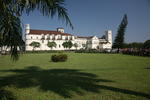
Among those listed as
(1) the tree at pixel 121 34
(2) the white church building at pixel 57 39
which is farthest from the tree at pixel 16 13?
(2) the white church building at pixel 57 39

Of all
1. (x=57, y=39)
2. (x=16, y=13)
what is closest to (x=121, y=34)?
(x=57, y=39)

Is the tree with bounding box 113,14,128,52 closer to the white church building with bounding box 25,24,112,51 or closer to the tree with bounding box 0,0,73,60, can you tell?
the white church building with bounding box 25,24,112,51

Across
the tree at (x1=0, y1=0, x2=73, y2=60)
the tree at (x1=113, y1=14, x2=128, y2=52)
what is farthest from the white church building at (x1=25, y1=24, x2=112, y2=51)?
the tree at (x1=0, y1=0, x2=73, y2=60)

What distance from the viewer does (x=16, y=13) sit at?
10.8ft

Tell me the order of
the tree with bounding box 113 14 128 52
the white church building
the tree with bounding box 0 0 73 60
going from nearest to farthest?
1. the tree with bounding box 0 0 73 60
2. the tree with bounding box 113 14 128 52
3. the white church building

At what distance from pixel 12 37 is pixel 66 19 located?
4.72 ft

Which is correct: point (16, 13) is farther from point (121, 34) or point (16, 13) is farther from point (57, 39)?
point (57, 39)

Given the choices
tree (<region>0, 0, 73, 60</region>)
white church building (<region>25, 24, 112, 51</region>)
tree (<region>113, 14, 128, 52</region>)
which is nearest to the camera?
tree (<region>0, 0, 73, 60</region>)

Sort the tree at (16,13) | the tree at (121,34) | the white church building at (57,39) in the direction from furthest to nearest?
the white church building at (57,39) < the tree at (121,34) < the tree at (16,13)

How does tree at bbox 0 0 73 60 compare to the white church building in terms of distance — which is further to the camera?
the white church building

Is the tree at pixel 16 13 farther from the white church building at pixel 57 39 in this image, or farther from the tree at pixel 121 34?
the white church building at pixel 57 39

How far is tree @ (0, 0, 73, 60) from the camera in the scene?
311cm

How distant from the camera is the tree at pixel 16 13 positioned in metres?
3.11

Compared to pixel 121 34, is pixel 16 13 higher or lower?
lower
